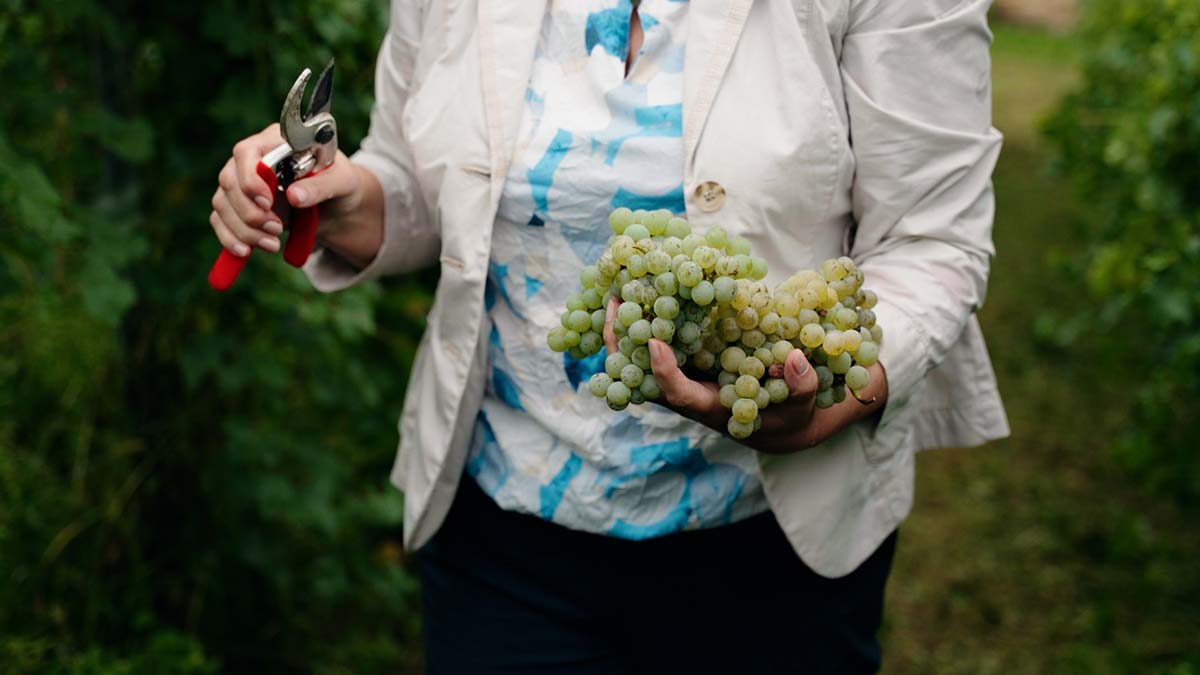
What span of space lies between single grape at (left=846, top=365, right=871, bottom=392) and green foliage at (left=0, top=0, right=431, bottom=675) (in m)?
1.35

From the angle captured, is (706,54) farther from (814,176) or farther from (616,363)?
(616,363)

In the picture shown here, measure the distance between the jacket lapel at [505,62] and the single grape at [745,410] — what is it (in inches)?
17.5

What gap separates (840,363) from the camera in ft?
4.36

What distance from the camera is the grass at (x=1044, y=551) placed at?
3326mm

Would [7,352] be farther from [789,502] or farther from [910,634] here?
[910,634]

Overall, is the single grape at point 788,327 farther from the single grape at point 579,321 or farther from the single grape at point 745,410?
the single grape at point 579,321

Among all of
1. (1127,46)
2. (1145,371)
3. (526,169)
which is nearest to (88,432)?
(526,169)

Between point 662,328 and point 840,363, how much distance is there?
0.70ft

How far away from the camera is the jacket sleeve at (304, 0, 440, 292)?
171cm

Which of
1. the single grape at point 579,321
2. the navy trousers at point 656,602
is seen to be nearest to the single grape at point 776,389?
the single grape at point 579,321

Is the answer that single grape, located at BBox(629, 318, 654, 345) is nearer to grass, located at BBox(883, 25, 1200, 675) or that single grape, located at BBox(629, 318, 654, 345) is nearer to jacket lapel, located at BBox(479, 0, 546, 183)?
jacket lapel, located at BBox(479, 0, 546, 183)

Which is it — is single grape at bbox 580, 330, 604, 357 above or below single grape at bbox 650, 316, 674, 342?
below

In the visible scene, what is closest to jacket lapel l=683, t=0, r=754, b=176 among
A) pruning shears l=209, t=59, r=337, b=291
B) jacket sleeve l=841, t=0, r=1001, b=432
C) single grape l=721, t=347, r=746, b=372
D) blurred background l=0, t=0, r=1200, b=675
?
jacket sleeve l=841, t=0, r=1001, b=432

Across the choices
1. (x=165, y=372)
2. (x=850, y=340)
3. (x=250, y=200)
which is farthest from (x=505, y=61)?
(x=165, y=372)
